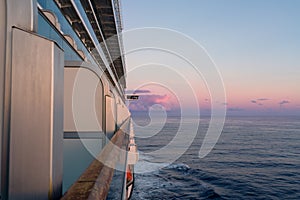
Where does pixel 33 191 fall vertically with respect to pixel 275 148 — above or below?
above

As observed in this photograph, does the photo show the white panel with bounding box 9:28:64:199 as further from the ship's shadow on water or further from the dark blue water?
the dark blue water

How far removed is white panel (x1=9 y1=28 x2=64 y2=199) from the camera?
114cm

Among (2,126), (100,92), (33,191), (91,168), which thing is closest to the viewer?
(2,126)

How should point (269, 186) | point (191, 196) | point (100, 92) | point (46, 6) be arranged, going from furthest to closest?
point (269, 186) → point (191, 196) → point (46, 6) → point (100, 92)

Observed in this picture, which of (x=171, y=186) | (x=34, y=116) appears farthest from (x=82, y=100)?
(x=171, y=186)

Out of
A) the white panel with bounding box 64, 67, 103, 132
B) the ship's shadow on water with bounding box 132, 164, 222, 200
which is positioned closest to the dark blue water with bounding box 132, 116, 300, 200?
the ship's shadow on water with bounding box 132, 164, 222, 200

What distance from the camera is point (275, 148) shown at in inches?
1502

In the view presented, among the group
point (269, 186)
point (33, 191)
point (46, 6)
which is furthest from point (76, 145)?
point (269, 186)

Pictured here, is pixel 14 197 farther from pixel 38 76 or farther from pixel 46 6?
pixel 46 6

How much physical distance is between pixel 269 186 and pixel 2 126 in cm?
2089

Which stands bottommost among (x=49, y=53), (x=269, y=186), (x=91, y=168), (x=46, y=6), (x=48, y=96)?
(x=269, y=186)

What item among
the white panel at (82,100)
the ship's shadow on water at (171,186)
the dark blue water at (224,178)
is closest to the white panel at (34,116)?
Result: the white panel at (82,100)

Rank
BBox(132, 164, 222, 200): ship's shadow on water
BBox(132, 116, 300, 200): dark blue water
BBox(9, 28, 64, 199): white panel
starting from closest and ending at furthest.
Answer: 1. BBox(9, 28, 64, 199): white panel
2. BBox(132, 164, 222, 200): ship's shadow on water
3. BBox(132, 116, 300, 200): dark blue water

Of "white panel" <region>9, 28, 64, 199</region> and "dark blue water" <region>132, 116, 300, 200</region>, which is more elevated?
"white panel" <region>9, 28, 64, 199</region>
